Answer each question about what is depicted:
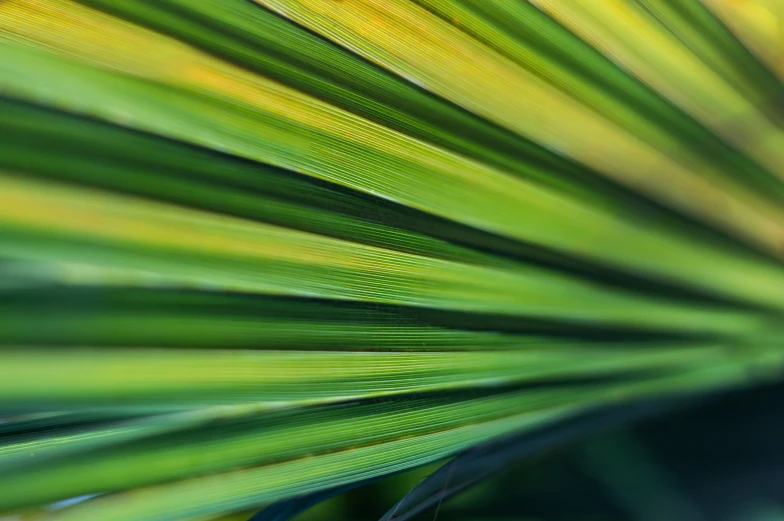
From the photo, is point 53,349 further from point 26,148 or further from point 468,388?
point 468,388

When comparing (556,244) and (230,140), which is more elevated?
(230,140)

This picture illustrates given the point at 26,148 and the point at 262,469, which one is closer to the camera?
the point at 26,148

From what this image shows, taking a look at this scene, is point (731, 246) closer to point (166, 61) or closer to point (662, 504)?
point (662, 504)

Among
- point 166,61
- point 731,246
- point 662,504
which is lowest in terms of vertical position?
point 662,504

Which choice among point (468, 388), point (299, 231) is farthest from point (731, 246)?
point (299, 231)

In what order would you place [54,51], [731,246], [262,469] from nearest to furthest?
[54,51]
[262,469]
[731,246]

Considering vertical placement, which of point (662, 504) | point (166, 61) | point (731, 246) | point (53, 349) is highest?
point (166, 61)

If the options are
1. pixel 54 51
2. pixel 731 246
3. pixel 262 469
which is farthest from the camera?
pixel 731 246

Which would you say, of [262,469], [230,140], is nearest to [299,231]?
[230,140]

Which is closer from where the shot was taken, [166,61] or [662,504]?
[166,61]
